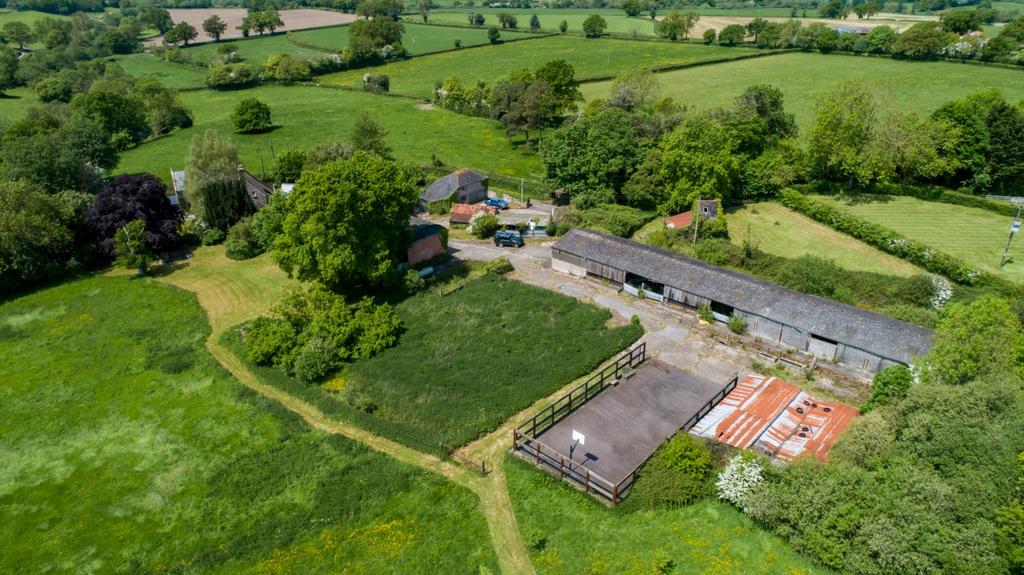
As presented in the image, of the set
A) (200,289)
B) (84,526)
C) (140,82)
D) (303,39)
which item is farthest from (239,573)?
(303,39)

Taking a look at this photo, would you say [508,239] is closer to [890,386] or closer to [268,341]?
[268,341]

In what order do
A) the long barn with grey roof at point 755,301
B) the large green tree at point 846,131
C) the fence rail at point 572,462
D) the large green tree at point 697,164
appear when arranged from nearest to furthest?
the fence rail at point 572,462 → the long barn with grey roof at point 755,301 → the large green tree at point 697,164 → the large green tree at point 846,131

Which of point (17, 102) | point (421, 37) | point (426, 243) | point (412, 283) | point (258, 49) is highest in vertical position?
point (421, 37)

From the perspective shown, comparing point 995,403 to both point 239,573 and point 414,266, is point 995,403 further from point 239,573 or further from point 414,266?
point 414,266

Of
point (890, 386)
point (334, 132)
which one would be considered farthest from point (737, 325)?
point (334, 132)

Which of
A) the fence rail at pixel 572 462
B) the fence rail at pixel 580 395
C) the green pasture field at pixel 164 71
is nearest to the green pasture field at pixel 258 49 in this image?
the green pasture field at pixel 164 71

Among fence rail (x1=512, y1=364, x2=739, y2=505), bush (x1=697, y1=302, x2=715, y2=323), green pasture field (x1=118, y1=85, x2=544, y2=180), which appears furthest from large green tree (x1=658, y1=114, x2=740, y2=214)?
fence rail (x1=512, y1=364, x2=739, y2=505)

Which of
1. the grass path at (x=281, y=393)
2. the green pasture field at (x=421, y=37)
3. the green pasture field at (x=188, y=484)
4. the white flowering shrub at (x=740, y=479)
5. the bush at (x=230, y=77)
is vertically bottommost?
the green pasture field at (x=188, y=484)

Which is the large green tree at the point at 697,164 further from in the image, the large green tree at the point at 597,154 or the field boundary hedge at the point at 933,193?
the field boundary hedge at the point at 933,193
